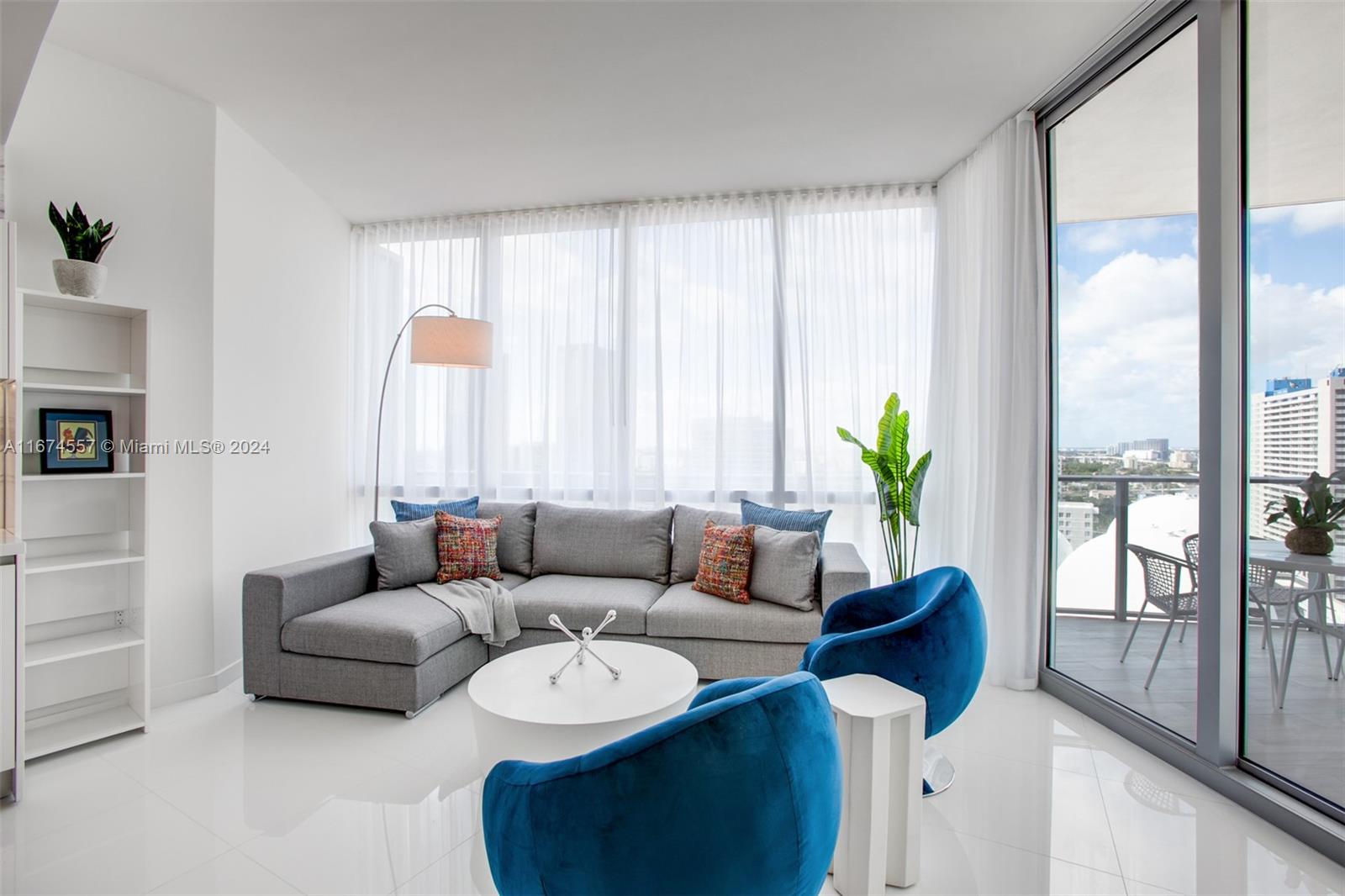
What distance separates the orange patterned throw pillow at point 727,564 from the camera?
133 inches

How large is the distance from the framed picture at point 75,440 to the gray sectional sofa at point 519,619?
2.61ft

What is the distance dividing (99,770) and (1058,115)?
493cm

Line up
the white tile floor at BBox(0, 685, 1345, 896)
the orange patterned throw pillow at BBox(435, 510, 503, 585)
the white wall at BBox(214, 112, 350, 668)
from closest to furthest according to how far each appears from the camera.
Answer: the white tile floor at BBox(0, 685, 1345, 896) < the white wall at BBox(214, 112, 350, 668) < the orange patterned throw pillow at BBox(435, 510, 503, 585)

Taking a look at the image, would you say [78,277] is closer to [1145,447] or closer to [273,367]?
[273,367]

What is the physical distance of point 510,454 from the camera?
462cm

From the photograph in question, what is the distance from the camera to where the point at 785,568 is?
A: 10.8ft

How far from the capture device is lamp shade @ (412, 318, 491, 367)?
3658 millimetres

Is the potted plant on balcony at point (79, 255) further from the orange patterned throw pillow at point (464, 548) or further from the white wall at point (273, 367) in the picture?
the orange patterned throw pillow at point (464, 548)

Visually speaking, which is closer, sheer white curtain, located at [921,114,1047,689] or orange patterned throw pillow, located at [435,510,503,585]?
sheer white curtain, located at [921,114,1047,689]

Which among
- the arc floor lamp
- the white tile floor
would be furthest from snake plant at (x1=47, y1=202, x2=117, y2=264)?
the white tile floor

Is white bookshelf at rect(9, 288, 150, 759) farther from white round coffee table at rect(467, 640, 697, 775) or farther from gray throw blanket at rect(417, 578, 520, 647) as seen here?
white round coffee table at rect(467, 640, 697, 775)

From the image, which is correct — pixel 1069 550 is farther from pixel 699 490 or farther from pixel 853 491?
pixel 699 490

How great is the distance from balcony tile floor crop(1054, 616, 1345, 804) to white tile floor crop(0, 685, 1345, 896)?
20 cm

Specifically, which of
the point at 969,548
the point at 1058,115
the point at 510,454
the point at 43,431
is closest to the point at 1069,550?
the point at 969,548
